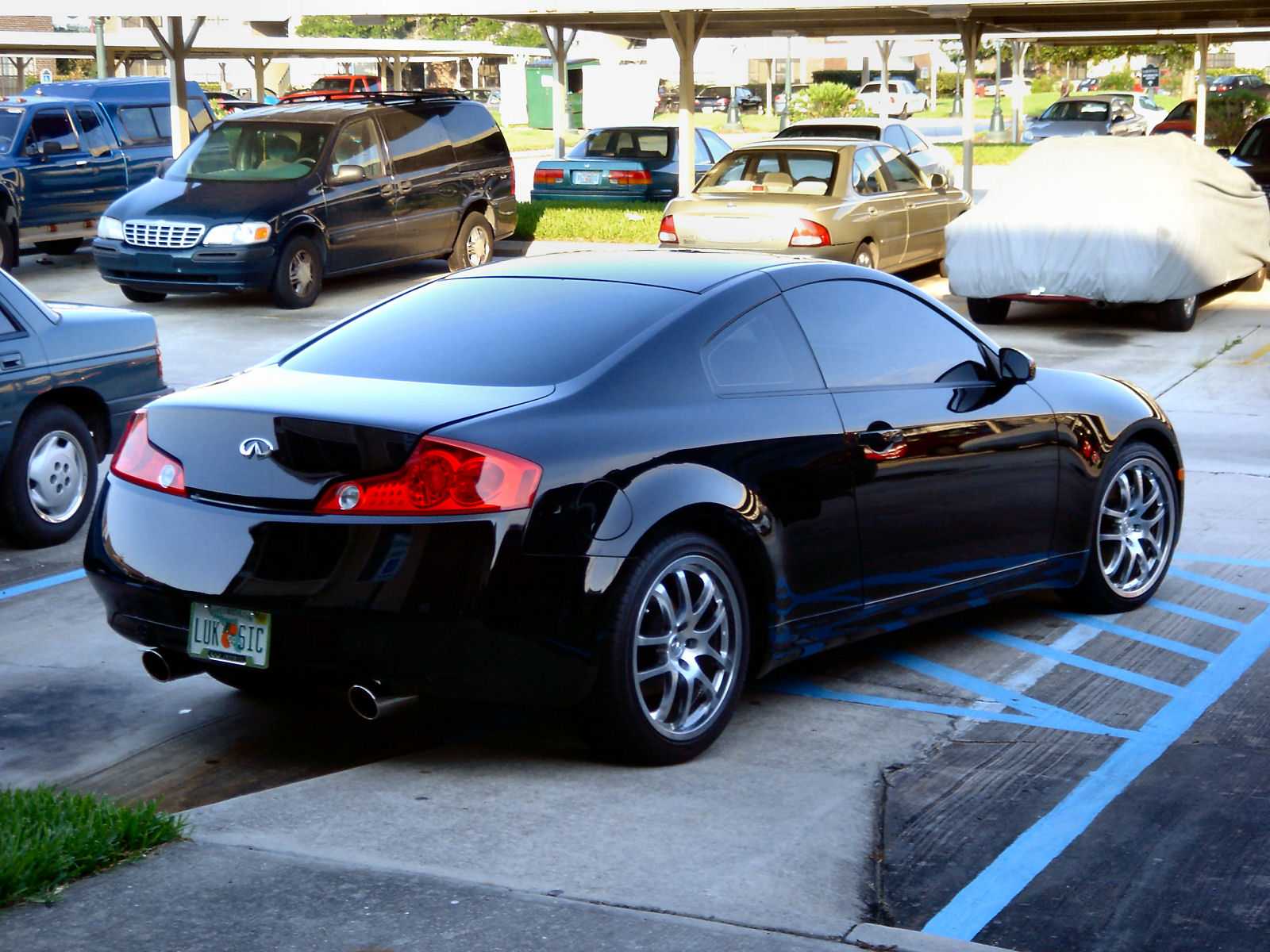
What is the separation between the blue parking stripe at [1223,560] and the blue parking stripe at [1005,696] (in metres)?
2.06

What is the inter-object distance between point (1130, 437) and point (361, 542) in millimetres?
3476

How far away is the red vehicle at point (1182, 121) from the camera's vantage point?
35969 millimetres

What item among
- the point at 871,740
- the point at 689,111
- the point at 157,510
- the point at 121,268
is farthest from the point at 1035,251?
the point at 157,510

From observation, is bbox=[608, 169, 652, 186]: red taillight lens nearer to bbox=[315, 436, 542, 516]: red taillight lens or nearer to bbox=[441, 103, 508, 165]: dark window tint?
bbox=[441, 103, 508, 165]: dark window tint

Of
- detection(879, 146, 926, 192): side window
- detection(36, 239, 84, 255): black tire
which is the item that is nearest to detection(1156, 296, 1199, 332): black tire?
Result: detection(879, 146, 926, 192): side window

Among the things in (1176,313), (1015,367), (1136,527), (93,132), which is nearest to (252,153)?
(93,132)

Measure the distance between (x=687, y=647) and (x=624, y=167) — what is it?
1701 centimetres

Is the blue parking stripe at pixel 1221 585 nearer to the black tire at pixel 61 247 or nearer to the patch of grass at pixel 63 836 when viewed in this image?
the patch of grass at pixel 63 836

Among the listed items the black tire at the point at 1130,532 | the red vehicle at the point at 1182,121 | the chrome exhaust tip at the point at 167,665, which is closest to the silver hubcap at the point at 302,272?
the black tire at the point at 1130,532

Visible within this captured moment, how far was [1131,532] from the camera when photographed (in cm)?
660

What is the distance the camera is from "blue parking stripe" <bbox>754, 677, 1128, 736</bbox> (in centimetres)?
518

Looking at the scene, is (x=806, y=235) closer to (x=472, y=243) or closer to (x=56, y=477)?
(x=472, y=243)

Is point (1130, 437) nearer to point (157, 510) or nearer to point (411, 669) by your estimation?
point (411, 669)

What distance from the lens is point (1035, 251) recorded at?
14.2 metres
